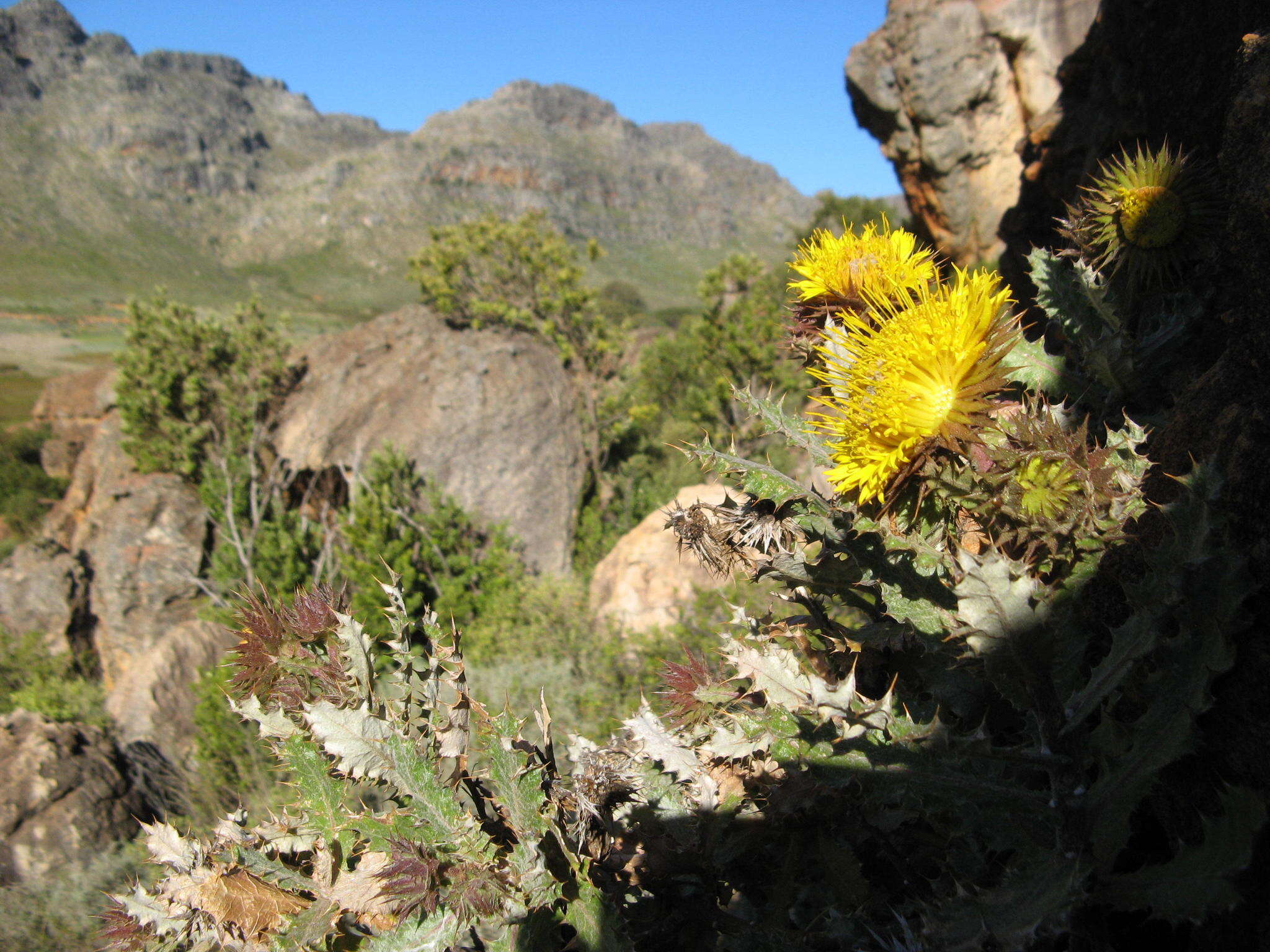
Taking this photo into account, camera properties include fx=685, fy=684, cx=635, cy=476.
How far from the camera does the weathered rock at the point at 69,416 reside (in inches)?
611

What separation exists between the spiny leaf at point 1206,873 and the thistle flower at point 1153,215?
1664 mm

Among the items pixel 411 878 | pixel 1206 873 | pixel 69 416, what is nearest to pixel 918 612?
pixel 1206 873

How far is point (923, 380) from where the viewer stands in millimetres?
1484

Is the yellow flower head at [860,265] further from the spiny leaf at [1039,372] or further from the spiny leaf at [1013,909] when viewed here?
the spiny leaf at [1013,909]

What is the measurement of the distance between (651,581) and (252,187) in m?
155

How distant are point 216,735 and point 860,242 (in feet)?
24.0

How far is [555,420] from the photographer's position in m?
10.2

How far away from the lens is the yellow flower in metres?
1.44

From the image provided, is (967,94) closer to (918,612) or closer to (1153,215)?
(1153,215)

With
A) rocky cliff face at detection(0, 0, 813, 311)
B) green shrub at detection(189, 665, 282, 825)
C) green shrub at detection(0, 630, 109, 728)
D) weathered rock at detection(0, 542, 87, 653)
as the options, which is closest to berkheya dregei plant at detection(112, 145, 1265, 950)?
green shrub at detection(189, 665, 282, 825)

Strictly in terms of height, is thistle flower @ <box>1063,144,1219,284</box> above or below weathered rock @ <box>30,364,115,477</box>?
above

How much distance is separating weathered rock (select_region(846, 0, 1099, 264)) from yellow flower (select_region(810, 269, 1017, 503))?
426 inches

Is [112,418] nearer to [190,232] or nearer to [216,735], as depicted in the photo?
[216,735]

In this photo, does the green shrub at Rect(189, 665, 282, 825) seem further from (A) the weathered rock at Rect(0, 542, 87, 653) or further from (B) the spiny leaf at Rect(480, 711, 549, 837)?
(A) the weathered rock at Rect(0, 542, 87, 653)
